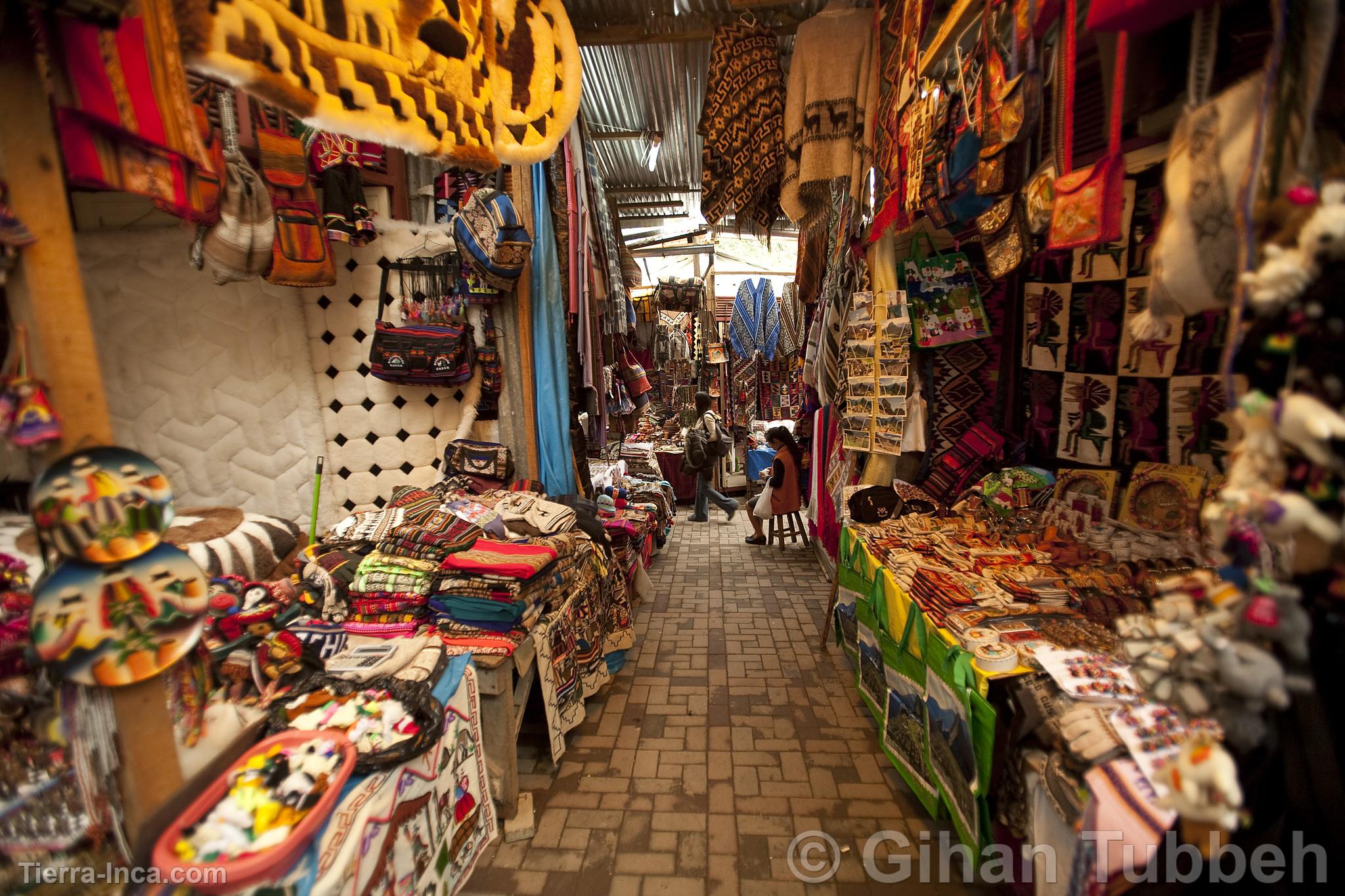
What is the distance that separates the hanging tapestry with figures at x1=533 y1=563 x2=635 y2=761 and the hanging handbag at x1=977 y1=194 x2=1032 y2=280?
2.75 m

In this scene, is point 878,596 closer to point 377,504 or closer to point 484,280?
point 484,280

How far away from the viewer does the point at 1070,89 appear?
1673 mm

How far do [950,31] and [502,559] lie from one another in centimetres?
312

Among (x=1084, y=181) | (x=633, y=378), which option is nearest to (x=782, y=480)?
A: (x=633, y=378)

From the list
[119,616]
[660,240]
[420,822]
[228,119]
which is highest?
[660,240]

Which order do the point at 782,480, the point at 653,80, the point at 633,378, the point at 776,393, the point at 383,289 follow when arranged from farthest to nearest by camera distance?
the point at 776,393
the point at 633,378
the point at 782,480
the point at 653,80
the point at 383,289

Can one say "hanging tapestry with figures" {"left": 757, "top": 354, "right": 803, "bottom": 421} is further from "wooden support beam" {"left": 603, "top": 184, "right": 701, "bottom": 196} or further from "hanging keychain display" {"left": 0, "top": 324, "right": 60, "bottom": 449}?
"hanging keychain display" {"left": 0, "top": 324, "right": 60, "bottom": 449}

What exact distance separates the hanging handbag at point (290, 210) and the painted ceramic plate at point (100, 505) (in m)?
2.25

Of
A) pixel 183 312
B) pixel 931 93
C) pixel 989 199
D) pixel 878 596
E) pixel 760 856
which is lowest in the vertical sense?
pixel 760 856

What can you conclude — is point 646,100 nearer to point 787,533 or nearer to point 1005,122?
point 1005,122

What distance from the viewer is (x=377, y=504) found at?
12.2ft

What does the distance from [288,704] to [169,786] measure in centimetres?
54

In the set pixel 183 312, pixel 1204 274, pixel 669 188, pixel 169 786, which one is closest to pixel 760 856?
pixel 169 786

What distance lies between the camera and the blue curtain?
3738 mm
